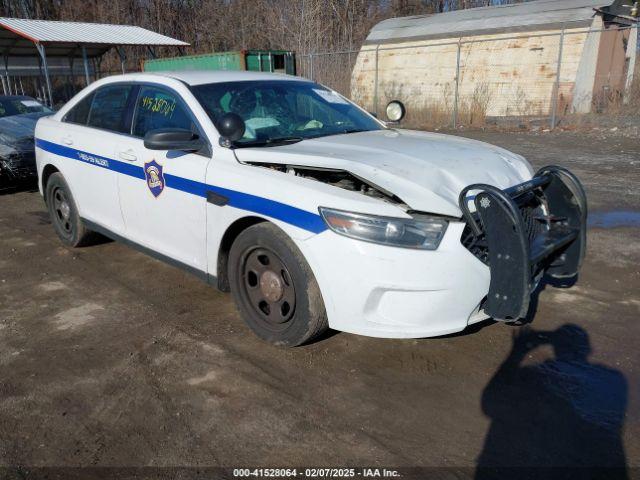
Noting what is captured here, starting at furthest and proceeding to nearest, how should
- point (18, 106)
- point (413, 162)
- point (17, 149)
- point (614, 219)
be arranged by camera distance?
point (18, 106) → point (17, 149) → point (614, 219) → point (413, 162)

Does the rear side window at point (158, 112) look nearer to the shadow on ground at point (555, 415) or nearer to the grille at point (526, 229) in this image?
the grille at point (526, 229)

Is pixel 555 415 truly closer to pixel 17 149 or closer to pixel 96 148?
pixel 96 148

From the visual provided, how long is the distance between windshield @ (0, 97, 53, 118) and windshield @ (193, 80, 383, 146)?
7.39 meters

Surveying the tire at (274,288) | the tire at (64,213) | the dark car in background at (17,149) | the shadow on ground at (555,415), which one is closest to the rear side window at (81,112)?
the tire at (64,213)

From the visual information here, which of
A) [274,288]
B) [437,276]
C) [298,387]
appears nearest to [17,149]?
[274,288]

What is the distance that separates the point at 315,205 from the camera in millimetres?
2988

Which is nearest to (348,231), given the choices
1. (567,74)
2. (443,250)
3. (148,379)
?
(443,250)

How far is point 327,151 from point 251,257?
85cm

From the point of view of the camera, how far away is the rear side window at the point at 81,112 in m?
5.04

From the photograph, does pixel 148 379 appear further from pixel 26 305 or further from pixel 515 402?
pixel 515 402

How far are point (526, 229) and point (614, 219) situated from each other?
3.95 meters

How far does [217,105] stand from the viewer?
392 cm

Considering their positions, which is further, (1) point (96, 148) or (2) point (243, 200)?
(1) point (96, 148)

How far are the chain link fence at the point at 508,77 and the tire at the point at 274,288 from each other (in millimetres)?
13422
